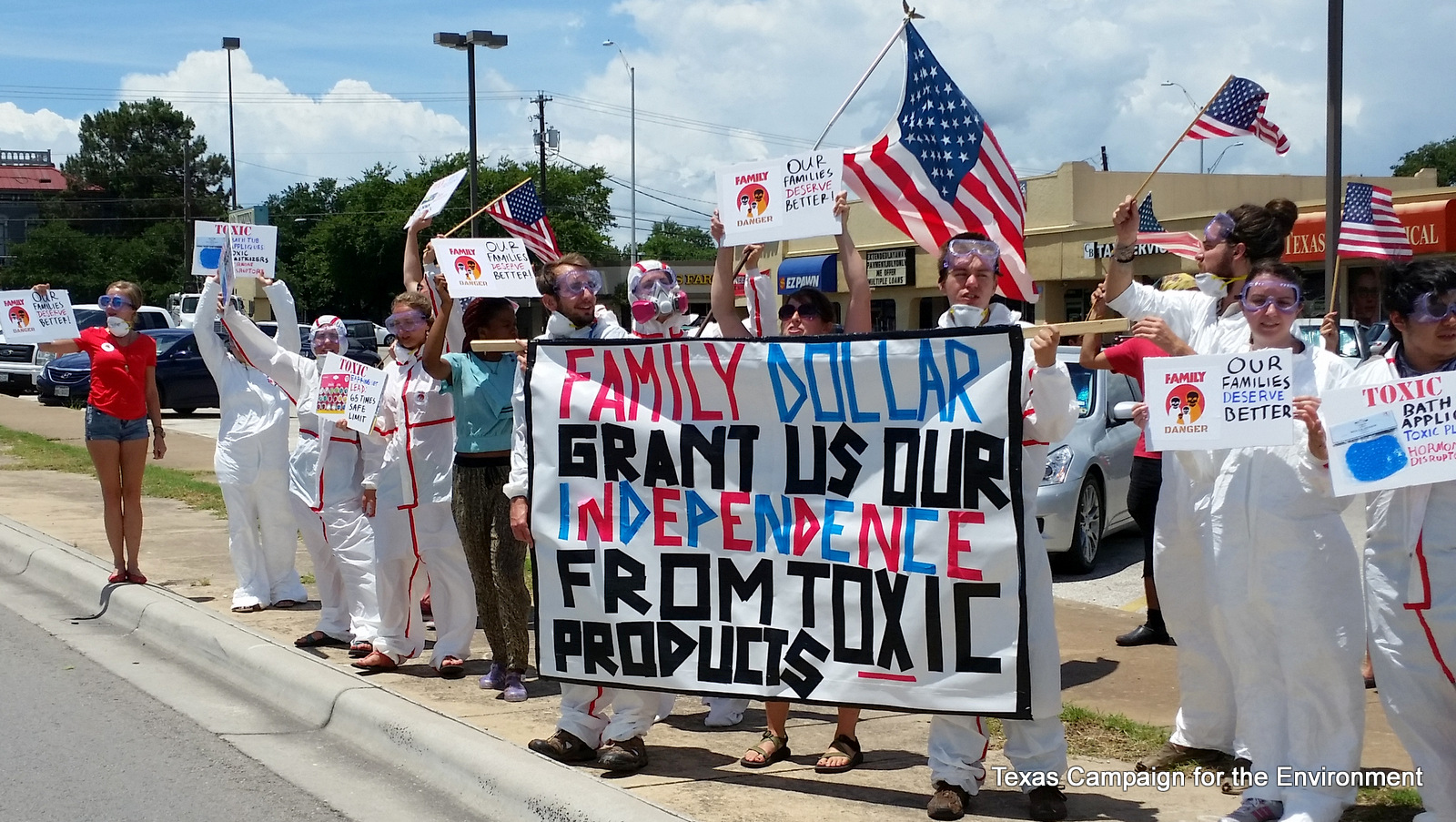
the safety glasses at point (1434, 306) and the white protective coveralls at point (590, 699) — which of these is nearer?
the safety glasses at point (1434, 306)

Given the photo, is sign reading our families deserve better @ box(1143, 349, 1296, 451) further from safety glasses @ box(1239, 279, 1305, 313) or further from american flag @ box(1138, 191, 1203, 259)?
american flag @ box(1138, 191, 1203, 259)

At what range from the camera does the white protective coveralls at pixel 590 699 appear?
5.30 metres

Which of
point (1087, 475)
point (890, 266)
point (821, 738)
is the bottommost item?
point (821, 738)

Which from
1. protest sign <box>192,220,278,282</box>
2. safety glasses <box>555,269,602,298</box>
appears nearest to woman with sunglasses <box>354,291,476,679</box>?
safety glasses <box>555,269,602,298</box>

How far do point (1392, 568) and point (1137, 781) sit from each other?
1.38 metres

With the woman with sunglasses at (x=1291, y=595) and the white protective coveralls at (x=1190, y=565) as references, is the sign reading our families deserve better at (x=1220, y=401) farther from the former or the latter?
the white protective coveralls at (x=1190, y=565)

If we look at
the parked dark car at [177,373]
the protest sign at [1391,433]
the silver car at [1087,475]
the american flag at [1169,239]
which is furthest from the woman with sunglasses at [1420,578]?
the parked dark car at [177,373]

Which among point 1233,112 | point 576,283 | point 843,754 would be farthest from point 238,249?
point 1233,112

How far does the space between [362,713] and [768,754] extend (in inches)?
77.8

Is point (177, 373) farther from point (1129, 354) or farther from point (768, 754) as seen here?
point (768, 754)

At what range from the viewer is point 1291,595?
446 cm

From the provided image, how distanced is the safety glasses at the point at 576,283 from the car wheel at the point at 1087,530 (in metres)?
5.16

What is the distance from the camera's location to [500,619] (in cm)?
666

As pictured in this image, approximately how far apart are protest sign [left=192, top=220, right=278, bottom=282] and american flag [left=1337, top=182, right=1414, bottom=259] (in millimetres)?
6806
